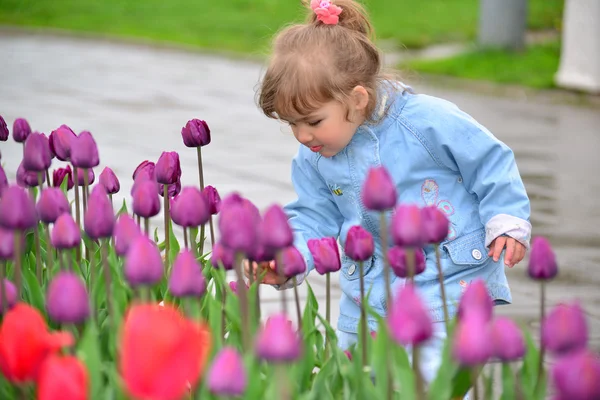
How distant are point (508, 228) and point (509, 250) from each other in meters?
0.09

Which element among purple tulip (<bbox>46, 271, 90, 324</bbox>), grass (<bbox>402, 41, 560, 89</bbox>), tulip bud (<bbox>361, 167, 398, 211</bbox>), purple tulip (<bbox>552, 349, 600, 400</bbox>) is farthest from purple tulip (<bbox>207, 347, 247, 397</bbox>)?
grass (<bbox>402, 41, 560, 89</bbox>)

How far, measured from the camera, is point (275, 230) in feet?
6.58

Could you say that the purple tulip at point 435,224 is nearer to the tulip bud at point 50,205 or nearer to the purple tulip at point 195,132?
the tulip bud at point 50,205

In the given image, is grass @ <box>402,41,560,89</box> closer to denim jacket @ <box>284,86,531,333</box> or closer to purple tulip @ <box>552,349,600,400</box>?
denim jacket @ <box>284,86,531,333</box>

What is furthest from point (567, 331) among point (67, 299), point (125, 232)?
point (125, 232)

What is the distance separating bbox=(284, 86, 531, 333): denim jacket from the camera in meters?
3.28

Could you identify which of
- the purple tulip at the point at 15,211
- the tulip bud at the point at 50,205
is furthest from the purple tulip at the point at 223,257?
the purple tulip at the point at 15,211

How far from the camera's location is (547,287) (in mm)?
5152

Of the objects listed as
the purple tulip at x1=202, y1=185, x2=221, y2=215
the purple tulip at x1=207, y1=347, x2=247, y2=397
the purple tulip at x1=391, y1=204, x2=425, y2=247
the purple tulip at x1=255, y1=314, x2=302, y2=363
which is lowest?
the purple tulip at x1=202, y1=185, x2=221, y2=215

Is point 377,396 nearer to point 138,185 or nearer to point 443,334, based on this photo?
point 138,185

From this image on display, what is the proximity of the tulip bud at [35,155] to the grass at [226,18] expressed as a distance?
13.8 m

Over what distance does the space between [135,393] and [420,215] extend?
0.67 meters

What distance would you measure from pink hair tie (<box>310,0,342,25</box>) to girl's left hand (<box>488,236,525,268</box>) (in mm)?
811

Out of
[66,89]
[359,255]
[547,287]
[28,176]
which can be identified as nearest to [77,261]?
[28,176]
